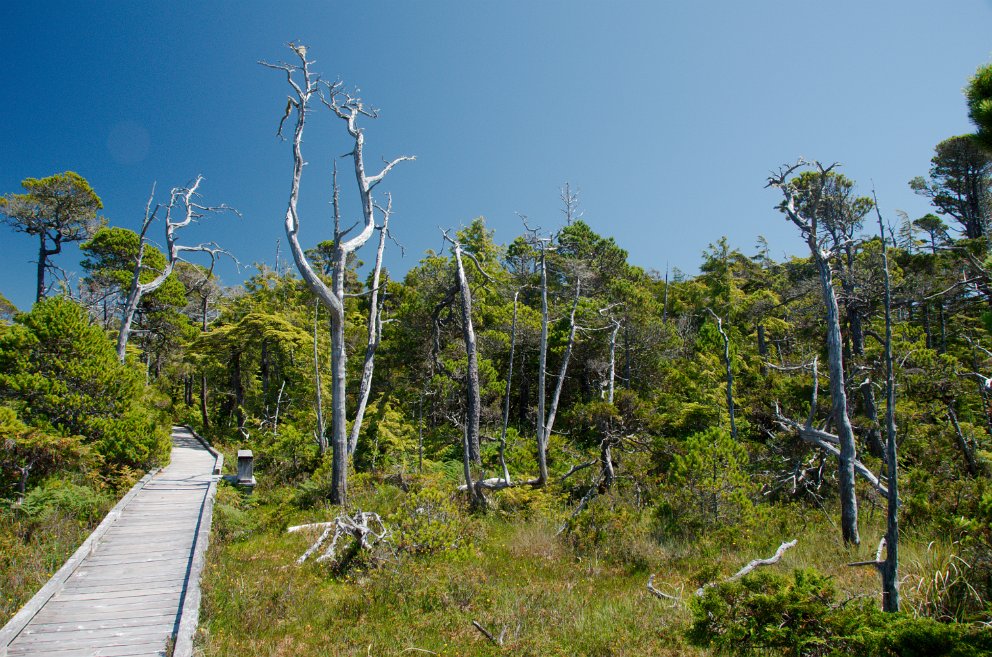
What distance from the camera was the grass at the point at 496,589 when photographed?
19.8 ft

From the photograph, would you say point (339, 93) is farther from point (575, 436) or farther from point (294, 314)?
point (575, 436)

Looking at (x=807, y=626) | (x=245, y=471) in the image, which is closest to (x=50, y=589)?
(x=245, y=471)

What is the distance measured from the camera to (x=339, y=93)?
51.4 ft

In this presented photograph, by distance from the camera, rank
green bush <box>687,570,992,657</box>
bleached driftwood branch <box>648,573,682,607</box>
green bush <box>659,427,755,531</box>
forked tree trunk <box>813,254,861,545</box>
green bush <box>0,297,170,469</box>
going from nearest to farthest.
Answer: green bush <box>687,570,992,657</box> < bleached driftwood branch <box>648,573,682,607</box> < forked tree trunk <box>813,254,861,545</box> < green bush <box>659,427,755,531</box> < green bush <box>0,297,170,469</box>

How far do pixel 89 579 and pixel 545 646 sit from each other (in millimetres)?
6809

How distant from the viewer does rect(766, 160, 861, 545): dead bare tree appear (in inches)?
369

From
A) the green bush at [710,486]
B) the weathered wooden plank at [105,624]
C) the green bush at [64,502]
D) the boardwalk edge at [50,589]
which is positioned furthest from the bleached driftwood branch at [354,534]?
the green bush at [710,486]

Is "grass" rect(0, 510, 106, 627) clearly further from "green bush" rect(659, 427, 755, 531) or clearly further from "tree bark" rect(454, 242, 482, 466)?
"green bush" rect(659, 427, 755, 531)

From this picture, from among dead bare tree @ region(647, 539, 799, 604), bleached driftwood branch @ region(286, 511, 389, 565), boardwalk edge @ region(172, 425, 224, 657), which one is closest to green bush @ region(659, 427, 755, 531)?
dead bare tree @ region(647, 539, 799, 604)

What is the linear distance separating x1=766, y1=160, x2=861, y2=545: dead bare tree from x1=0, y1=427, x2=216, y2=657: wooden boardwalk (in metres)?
11.0

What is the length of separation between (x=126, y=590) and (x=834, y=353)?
13.2 meters

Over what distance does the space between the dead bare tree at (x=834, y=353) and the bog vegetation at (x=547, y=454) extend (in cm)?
6

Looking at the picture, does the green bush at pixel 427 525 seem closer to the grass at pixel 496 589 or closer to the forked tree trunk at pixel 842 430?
the grass at pixel 496 589

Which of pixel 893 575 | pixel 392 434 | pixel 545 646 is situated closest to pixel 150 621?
pixel 545 646
